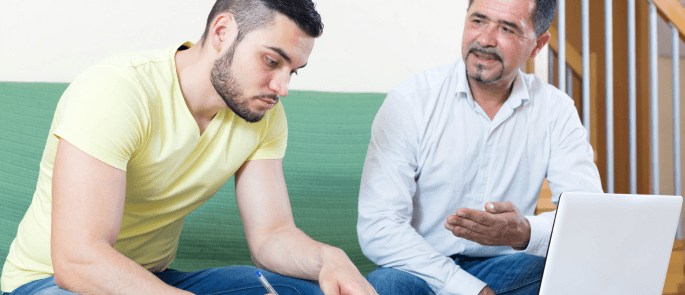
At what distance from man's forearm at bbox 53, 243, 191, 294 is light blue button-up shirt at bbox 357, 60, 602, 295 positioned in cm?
57

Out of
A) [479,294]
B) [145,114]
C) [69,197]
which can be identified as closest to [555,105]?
[479,294]

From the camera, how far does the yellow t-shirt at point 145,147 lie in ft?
2.78

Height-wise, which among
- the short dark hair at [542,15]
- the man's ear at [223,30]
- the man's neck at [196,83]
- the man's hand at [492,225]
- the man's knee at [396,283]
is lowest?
the man's knee at [396,283]

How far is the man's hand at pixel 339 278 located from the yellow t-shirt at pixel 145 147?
0.99ft

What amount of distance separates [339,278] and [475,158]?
591mm

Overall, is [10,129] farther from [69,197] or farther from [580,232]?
[580,232]

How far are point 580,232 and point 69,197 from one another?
2.64 ft

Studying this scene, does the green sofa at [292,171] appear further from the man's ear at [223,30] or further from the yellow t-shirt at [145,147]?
the man's ear at [223,30]

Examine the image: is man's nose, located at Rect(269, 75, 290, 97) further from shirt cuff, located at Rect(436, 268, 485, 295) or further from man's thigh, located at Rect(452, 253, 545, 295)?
man's thigh, located at Rect(452, 253, 545, 295)

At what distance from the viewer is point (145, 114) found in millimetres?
904

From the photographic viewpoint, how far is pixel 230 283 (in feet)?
3.47

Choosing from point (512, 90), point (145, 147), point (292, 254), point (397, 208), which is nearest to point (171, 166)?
point (145, 147)

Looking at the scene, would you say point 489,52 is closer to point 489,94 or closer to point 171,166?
point 489,94

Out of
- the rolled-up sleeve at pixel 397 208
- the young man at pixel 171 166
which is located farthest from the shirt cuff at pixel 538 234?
the young man at pixel 171 166
